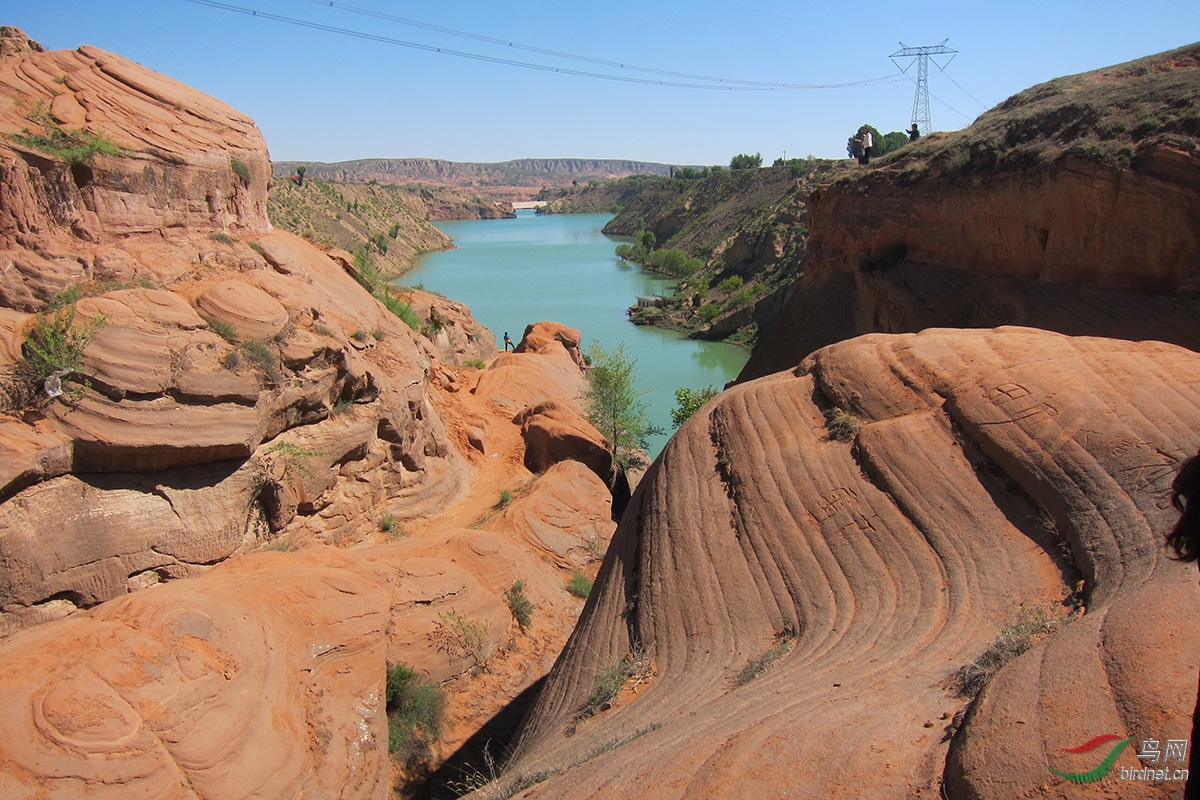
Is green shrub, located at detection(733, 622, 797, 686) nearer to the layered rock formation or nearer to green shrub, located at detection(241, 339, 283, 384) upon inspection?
green shrub, located at detection(241, 339, 283, 384)

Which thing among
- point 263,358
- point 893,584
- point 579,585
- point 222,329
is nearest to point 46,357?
point 222,329

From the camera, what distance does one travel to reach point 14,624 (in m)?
8.16

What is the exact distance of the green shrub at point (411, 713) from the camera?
9.37m

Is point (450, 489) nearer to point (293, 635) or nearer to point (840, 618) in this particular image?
point (293, 635)

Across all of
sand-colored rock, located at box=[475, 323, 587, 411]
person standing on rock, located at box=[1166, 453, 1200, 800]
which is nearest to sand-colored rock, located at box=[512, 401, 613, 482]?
sand-colored rock, located at box=[475, 323, 587, 411]

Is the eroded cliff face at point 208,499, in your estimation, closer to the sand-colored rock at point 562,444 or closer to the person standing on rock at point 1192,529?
the sand-colored rock at point 562,444

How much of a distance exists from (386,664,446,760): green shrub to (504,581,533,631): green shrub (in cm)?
206

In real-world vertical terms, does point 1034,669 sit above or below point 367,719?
above

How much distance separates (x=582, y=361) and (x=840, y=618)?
74.8 feet

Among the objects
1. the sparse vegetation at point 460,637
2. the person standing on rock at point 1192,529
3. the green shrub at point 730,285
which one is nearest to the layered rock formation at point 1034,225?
the sparse vegetation at point 460,637

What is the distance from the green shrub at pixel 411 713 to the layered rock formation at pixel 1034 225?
Result: 13.4m

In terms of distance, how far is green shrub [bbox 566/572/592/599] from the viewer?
13359 millimetres

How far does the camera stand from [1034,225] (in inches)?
640

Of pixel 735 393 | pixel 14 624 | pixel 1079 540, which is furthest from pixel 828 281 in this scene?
pixel 14 624
